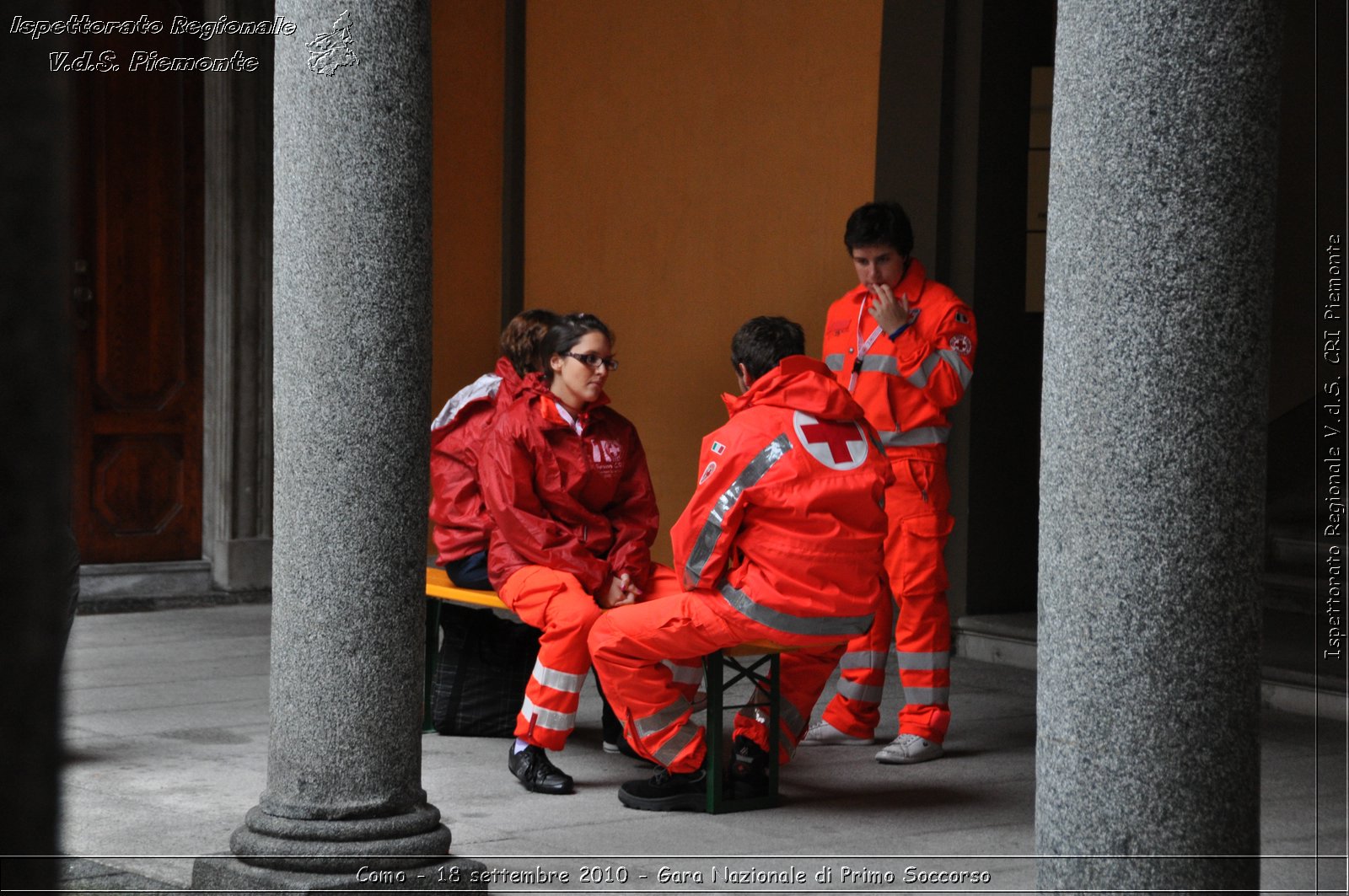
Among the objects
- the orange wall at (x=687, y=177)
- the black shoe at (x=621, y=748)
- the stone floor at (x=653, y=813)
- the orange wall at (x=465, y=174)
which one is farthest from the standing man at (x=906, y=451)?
the orange wall at (x=465, y=174)

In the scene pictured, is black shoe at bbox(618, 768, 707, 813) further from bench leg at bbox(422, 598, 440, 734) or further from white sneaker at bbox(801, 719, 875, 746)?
bench leg at bbox(422, 598, 440, 734)

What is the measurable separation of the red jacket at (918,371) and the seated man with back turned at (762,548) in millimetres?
824

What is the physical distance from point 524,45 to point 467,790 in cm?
676

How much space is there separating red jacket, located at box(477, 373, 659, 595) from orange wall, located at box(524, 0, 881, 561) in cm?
296

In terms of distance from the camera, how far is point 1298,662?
22.9 feet

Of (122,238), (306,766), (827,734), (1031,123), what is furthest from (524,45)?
(306,766)

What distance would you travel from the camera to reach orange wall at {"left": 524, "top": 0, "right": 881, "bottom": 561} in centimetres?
887

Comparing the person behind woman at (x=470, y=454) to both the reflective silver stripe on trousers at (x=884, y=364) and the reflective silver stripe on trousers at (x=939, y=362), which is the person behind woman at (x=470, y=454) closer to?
the reflective silver stripe on trousers at (x=884, y=364)

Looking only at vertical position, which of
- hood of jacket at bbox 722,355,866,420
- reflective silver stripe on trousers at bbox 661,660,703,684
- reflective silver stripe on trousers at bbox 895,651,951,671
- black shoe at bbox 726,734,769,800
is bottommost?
→ black shoe at bbox 726,734,769,800

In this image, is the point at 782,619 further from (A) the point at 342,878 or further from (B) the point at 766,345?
(A) the point at 342,878

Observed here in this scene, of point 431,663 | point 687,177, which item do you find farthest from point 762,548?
point 687,177

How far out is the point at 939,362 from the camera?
6160 millimetres

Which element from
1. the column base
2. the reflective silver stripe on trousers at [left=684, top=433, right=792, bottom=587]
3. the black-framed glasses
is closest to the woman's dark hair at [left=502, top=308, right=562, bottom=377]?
the black-framed glasses

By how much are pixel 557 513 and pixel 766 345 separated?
3.62 ft
